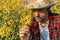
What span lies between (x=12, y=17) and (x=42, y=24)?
0.30 meters

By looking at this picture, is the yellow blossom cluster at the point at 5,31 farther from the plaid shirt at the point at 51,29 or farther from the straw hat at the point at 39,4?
the straw hat at the point at 39,4

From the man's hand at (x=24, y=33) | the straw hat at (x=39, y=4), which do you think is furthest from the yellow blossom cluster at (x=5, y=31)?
the straw hat at (x=39, y=4)

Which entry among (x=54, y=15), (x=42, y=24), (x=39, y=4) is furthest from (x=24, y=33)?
(x=54, y=15)

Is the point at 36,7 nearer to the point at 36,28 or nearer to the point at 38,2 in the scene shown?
the point at 38,2

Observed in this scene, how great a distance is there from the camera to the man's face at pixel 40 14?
1.88 metres

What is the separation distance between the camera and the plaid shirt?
2237mm

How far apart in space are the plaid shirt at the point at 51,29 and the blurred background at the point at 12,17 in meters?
0.13

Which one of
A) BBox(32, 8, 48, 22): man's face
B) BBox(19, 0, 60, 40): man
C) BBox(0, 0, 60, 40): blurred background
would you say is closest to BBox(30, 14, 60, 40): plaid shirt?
BBox(19, 0, 60, 40): man

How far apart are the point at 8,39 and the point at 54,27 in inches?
16.9

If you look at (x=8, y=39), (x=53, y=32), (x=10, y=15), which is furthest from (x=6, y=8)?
(x=53, y=32)

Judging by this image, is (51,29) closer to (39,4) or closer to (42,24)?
(42,24)

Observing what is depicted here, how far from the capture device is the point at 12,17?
7.13 ft

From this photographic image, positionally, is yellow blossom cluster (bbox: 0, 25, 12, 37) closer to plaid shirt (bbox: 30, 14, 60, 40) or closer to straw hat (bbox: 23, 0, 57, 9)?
plaid shirt (bbox: 30, 14, 60, 40)

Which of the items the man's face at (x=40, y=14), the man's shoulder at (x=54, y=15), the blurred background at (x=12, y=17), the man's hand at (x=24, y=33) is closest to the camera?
the man's face at (x=40, y=14)
